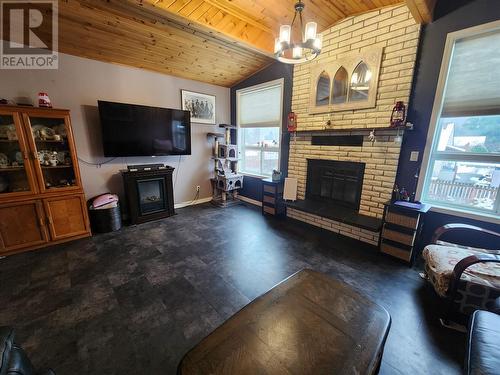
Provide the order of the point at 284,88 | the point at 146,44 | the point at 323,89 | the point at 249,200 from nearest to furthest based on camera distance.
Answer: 1. the point at 146,44
2. the point at 323,89
3. the point at 284,88
4. the point at 249,200

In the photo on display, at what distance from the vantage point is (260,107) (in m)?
4.06

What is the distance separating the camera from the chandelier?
1.53m

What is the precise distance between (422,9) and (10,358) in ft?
12.1

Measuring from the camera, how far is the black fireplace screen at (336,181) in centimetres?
288

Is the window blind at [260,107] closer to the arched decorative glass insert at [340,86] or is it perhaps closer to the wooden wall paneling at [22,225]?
the arched decorative glass insert at [340,86]

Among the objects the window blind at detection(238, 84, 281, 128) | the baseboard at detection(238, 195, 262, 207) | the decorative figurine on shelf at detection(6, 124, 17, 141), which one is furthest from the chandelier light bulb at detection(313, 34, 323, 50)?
the decorative figurine on shelf at detection(6, 124, 17, 141)

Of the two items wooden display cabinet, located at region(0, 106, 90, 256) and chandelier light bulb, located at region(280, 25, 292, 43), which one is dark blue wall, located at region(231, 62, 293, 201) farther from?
wooden display cabinet, located at region(0, 106, 90, 256)

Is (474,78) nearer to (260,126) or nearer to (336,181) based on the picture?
(336,181)

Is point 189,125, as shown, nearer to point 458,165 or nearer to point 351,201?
point 351,201

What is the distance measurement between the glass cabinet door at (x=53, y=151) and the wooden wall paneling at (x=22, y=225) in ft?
0.94

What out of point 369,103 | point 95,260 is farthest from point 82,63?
point 369,103

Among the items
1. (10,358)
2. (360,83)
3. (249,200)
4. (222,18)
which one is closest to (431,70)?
(360,83)

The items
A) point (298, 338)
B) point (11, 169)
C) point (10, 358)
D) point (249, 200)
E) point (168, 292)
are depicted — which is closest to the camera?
point (10, 358)
